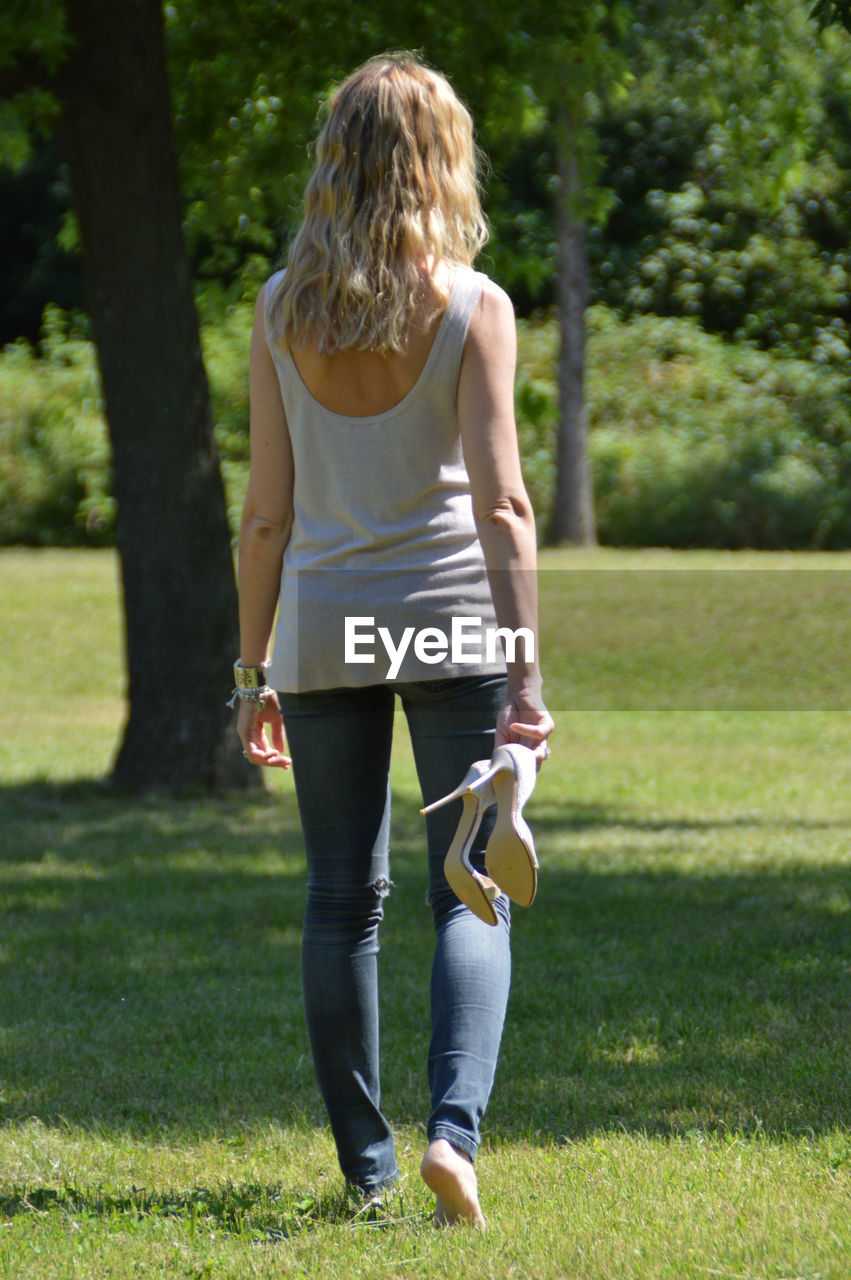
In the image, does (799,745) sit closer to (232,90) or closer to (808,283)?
(232,90)

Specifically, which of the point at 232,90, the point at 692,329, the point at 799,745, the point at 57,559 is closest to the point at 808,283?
the point at 692,329

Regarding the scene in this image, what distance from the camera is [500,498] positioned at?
267 centimetres

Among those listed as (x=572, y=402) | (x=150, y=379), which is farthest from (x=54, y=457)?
(x=150, y=379)

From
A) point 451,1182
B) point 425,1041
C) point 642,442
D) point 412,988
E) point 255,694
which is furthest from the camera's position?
point 642,442

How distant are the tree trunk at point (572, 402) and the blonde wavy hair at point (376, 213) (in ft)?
62.5

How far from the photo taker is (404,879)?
22.8 feet

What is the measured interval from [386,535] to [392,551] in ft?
0.10

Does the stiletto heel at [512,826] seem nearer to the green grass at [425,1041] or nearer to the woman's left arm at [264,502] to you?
the woman's left arm at [264,502]

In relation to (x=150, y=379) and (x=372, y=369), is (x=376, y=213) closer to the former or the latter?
(x=372, y=369)

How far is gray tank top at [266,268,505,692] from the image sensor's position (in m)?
2.71

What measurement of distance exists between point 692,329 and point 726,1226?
976 inches

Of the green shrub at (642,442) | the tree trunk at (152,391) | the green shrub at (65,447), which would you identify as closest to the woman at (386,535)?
the tree trunk at (152,391)

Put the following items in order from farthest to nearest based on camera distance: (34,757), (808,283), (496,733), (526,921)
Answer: (808,283)
(34,757)
(526,921)
(496,733)

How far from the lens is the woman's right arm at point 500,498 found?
8.73 feet
